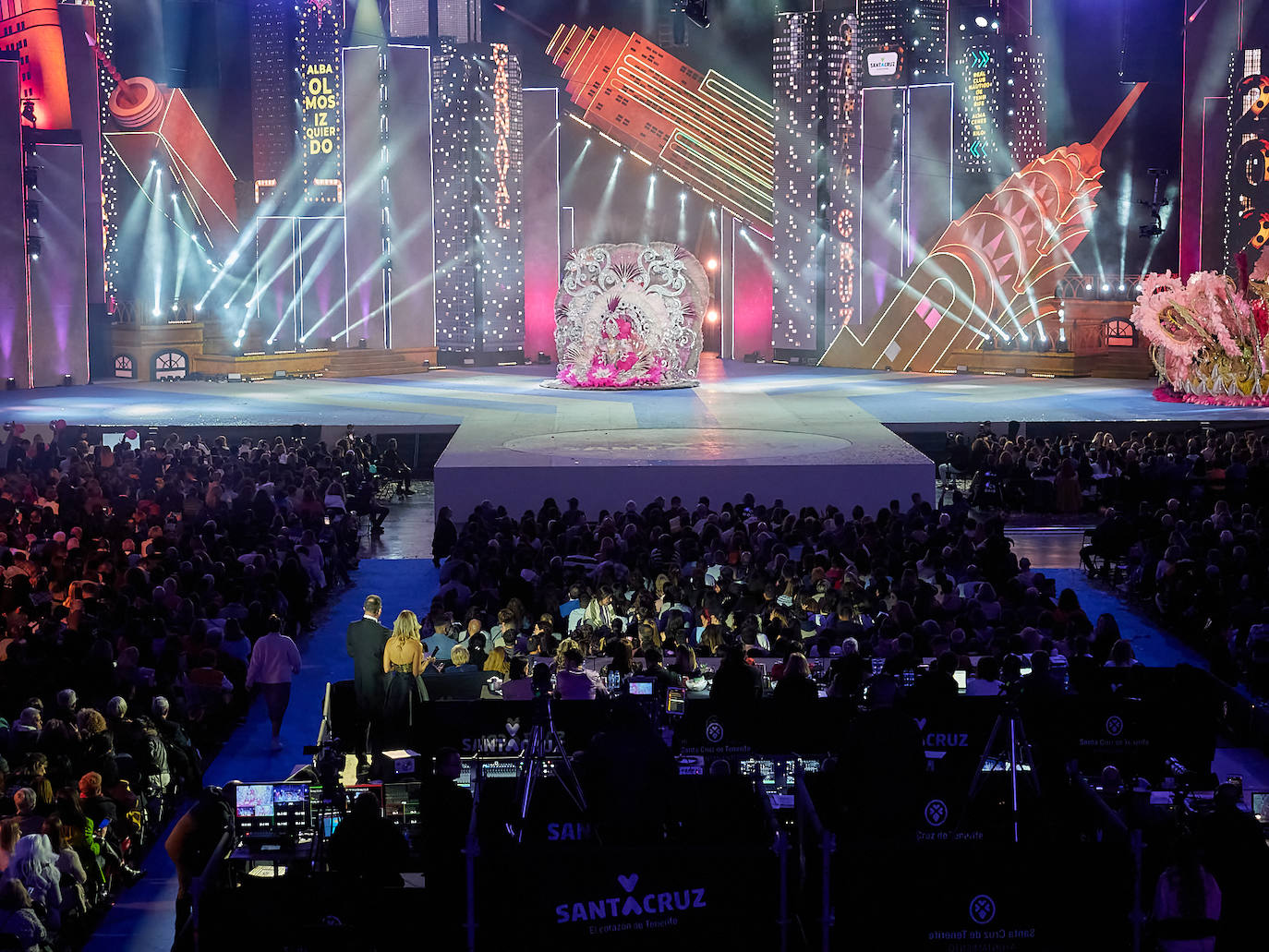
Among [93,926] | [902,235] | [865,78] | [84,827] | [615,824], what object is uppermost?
[865,78]

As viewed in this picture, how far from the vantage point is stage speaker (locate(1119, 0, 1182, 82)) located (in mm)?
34031

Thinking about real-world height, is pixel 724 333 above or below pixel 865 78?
below

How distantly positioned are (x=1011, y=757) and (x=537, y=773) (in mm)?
1843

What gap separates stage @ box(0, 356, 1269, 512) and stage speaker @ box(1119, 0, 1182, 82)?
7.92 meters

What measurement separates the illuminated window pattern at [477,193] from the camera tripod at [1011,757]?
97.6ft

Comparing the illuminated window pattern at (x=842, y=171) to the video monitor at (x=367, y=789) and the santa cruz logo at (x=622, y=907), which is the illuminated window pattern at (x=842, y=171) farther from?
the santa cruz logo at (x=622, y=907)

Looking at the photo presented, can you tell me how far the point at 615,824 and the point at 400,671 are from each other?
120 inches

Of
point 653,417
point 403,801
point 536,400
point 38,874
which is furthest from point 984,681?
point 536,400

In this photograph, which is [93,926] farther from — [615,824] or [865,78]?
[865,78]

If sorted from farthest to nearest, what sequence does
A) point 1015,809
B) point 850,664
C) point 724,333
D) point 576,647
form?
point 724,333, point 576,647, point 850,664, point 1015,809

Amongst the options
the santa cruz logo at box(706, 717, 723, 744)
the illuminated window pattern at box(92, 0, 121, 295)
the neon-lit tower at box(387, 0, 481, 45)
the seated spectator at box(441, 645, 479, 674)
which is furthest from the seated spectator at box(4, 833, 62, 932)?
the illuminated window pattern at box(92, 0, 121, 295)

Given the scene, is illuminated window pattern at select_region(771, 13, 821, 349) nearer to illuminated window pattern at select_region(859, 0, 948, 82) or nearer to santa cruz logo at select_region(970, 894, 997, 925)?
illuminated window pattern at select_region(859, 0, 948, 82)

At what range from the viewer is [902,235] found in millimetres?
34688

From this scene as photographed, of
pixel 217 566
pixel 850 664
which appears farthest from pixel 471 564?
pixel 850 664
